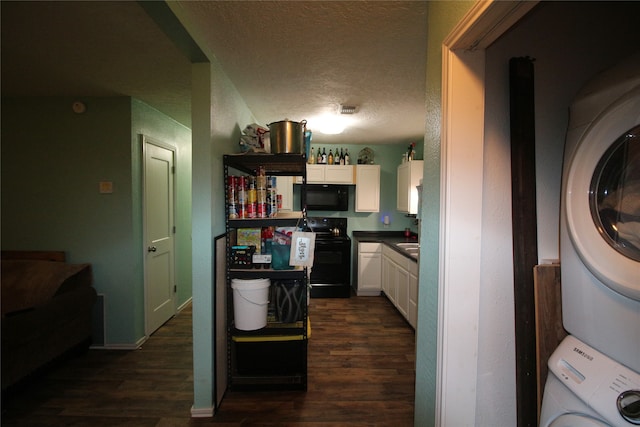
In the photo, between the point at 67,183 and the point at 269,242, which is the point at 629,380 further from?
the point at 67,183

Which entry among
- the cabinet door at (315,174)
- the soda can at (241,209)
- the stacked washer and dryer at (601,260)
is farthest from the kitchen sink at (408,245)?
the stacked washer and dryer at (601,260)

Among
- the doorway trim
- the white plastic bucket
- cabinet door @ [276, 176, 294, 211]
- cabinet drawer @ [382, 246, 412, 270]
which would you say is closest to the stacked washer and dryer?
the doorway trim

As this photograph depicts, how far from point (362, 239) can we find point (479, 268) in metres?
3.05

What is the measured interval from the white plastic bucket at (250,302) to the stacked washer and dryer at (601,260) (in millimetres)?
1501

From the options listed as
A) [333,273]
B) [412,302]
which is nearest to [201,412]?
[412,302]

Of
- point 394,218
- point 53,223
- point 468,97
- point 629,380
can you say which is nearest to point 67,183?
point 53,223

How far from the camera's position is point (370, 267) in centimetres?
380

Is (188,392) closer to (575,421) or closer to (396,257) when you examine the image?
(575,421)

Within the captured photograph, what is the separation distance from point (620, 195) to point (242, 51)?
1.90m

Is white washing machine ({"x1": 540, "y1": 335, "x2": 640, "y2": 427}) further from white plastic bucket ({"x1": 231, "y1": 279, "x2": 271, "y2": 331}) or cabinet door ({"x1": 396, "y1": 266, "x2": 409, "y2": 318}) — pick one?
cabinet door ({"x1": 396, "y1": 266, "x2": 409, "y2": 318})

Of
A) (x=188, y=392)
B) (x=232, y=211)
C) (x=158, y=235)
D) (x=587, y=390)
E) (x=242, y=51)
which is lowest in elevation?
(x=188, y=392)

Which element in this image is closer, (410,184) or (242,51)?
(242,51)

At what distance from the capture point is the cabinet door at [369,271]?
3805 millimetres

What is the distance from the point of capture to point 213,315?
173cm
